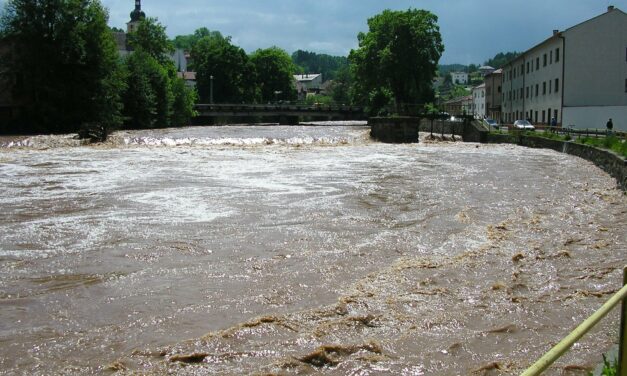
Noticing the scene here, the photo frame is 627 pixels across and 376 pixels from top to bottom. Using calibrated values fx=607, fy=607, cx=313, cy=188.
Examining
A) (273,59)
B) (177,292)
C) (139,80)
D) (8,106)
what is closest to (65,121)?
(8,106)

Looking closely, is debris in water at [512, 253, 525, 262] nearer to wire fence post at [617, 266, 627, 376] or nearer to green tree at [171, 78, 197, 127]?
wire fence post at [617, 266, 627, 376]

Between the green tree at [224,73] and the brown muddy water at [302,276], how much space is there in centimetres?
8528

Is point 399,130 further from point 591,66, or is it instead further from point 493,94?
point 493,94

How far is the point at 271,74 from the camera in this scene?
116062mm

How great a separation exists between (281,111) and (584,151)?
53615 millimetres

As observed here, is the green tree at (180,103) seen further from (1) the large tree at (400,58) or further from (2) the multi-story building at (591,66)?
(2) the multi-story building at (591,66)

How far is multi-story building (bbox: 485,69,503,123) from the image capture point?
94156mm

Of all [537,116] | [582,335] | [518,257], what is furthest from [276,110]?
[582,335]

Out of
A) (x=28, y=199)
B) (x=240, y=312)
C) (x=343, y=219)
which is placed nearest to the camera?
(x=240, y=312)

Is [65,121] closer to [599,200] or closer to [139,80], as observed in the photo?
[139,80]

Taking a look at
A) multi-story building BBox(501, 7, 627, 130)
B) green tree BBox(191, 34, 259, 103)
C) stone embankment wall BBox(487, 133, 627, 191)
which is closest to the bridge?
green tree BBox(191, 34, 259, 103)

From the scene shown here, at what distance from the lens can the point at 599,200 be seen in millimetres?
15125

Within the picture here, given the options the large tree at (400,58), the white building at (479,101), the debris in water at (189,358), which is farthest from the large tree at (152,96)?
the white building at (479,101)

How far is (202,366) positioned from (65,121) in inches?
1780
